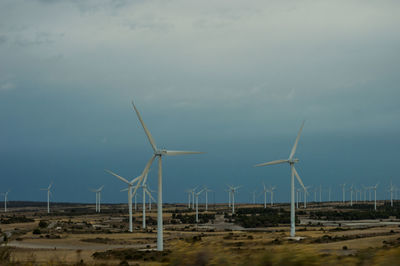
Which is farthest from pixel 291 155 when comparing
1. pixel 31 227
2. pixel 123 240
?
pixel 31 227

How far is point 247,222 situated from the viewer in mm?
130000

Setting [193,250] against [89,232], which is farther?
[89,232]

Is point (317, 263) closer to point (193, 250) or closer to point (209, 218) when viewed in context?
point (193, 250)

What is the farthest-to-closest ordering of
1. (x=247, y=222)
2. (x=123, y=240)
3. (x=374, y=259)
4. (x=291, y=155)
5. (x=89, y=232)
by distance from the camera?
(x=247, y=222) → (x=89, y=232) → (x=291, y=155) → (x=123, y=240) → (x=374, y=259)

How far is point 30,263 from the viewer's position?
1288 cm

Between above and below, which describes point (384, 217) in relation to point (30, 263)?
below

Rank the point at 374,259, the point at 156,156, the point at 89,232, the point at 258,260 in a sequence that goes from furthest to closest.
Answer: the point at 89,232, the point at 156,156, the point at 258,260, the point at 374,259

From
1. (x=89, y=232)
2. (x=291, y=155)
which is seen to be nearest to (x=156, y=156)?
(x=291, y=155)

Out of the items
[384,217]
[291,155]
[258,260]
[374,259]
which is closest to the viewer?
[374,259]

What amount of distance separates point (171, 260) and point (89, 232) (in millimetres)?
95224

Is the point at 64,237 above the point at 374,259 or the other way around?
the other way around

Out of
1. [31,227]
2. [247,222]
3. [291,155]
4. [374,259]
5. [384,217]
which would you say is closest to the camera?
[374,259]

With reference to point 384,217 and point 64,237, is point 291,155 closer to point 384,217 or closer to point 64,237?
point 64,237

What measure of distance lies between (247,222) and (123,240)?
50.6 meters
